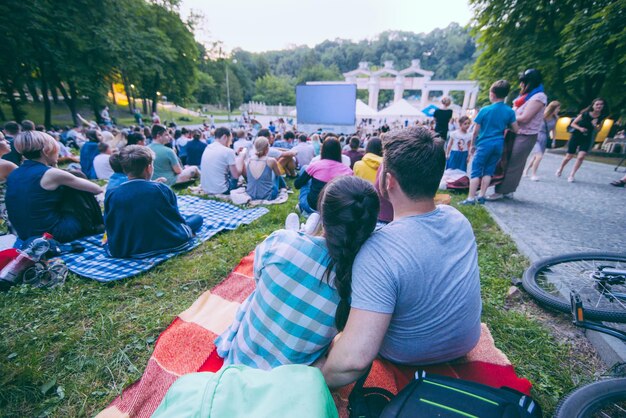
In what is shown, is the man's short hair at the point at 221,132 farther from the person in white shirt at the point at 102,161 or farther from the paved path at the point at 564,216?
the paved path at the point at 564,216

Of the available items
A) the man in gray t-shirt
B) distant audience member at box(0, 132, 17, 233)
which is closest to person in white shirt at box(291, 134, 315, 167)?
distant audience member at box(0, 132, 17, 233)

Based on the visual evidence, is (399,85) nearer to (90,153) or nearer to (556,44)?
(556,44)

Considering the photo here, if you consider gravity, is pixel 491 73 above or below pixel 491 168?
above

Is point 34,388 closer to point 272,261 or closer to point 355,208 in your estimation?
point 272,261

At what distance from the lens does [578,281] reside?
2537 mm

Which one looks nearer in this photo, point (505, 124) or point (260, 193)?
point (505, 124)

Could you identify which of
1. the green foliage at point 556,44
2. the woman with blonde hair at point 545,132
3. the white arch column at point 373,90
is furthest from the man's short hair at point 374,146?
the white arch column at point 373,90

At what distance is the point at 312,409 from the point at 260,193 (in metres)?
4.90

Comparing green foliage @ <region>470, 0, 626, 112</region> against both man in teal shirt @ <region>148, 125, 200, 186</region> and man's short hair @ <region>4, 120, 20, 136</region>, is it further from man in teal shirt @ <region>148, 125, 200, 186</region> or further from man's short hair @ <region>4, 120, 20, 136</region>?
man's short hair @ <region>4, 120, 20, 136</region>

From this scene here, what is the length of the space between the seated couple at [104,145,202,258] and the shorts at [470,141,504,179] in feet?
15.7

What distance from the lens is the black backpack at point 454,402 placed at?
3.41ft

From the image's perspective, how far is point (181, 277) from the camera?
300cm

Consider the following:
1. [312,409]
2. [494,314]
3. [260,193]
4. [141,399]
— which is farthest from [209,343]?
[260,193]

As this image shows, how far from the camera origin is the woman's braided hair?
127cm
